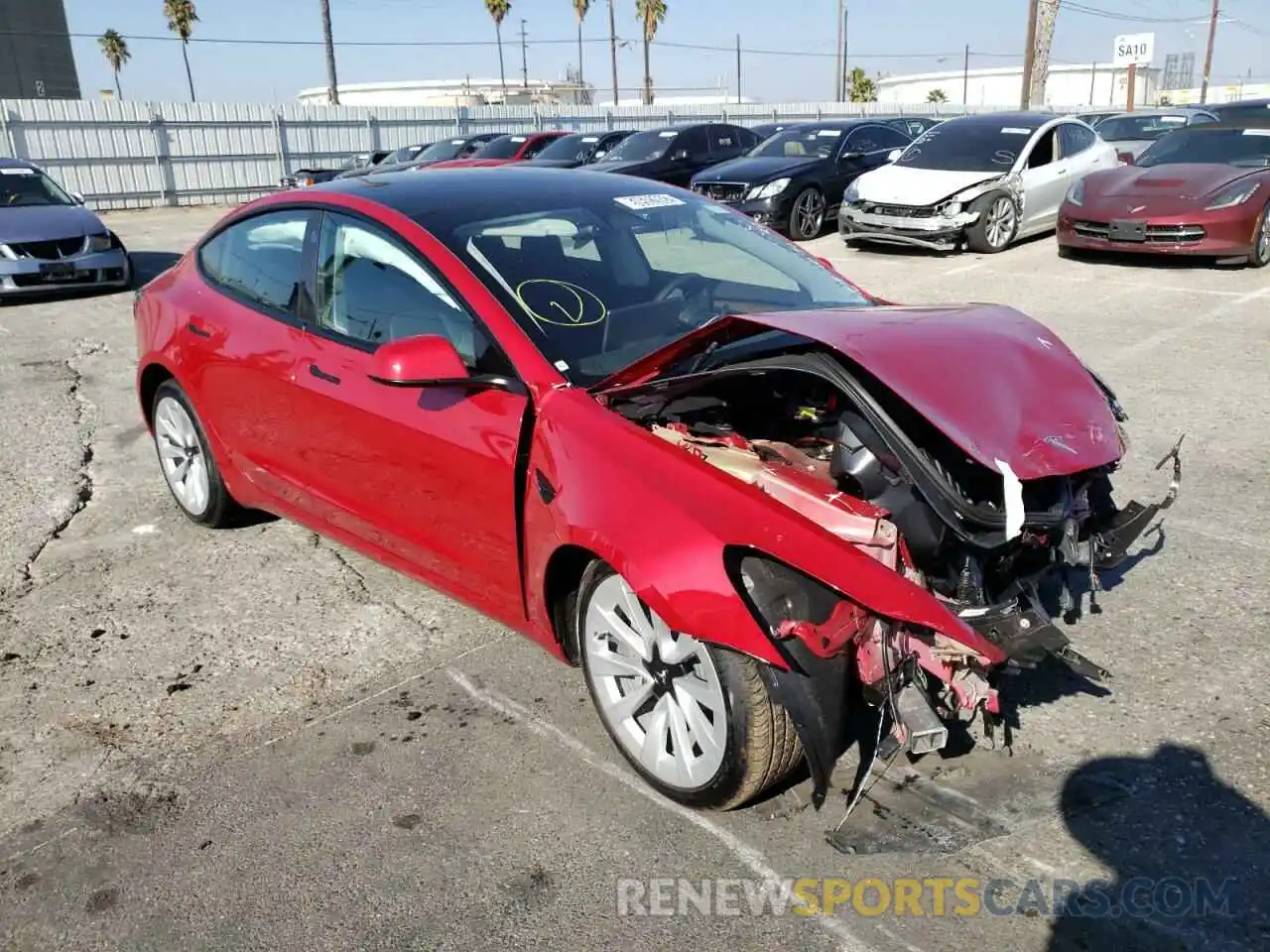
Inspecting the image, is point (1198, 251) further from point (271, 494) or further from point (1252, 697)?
point (271, 494)

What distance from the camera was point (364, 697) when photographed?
3.54 metres

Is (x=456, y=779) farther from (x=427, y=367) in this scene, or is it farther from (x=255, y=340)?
(x=255, y=340)

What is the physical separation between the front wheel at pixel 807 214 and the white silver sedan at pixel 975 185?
1.06 metres

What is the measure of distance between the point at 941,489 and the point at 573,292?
1.44 m

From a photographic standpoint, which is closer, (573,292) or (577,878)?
(577,878)

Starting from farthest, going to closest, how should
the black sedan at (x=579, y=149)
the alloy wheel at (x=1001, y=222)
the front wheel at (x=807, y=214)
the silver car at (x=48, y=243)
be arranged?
the black sedan at (x=579, y=149), the front wheel at (x=807, y=214), the alloy wheel at (x=1001, y=222), the silver car at (x=48, y=243)

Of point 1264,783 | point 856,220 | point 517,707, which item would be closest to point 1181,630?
point 1264,783

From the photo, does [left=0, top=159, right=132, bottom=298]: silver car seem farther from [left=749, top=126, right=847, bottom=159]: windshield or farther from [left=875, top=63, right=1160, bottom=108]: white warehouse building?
[left=875, top=63, right=1160, bottom=108]: white warehouse building

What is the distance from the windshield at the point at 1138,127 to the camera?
1611cm

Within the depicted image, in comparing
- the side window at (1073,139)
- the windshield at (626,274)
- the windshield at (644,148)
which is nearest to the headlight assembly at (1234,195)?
the side window at (1073,139)

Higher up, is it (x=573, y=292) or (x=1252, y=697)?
(x=573, y=292)

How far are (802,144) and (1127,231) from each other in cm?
568

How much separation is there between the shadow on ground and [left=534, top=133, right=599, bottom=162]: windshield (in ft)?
55.8

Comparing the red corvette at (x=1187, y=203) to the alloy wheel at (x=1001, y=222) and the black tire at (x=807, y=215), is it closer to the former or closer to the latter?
the alloy wheel at (x=1001, y=222)
